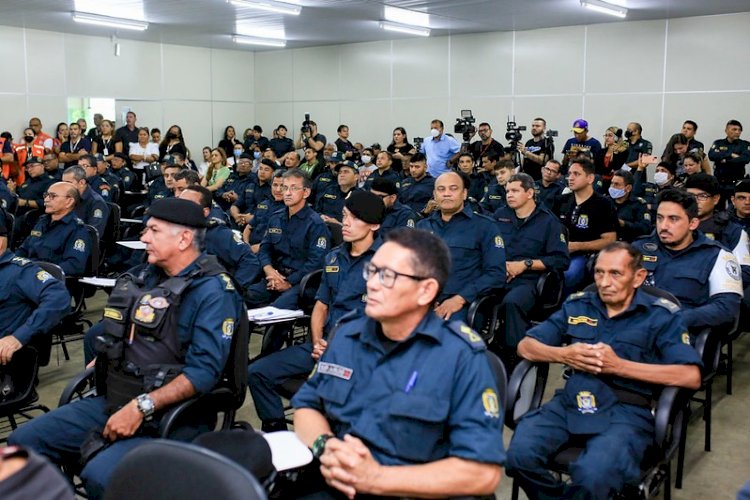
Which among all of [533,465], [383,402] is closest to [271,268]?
[533,465]

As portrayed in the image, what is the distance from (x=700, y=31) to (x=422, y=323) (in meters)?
10.2

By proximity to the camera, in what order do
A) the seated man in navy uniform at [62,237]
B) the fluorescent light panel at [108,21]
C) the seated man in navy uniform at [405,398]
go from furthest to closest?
1. the fluorescent light panel at [108,21]
2. the seated man in navy uniform at [62,237]
3. the seated man in navy uniform at [405,398]

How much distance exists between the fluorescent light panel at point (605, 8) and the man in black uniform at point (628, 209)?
410 cm

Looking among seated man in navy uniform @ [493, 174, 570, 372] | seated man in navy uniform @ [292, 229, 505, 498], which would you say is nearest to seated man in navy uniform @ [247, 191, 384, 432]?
seated man in navy uniform @ [493, 174, 570, 372]

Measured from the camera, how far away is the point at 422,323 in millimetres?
1994

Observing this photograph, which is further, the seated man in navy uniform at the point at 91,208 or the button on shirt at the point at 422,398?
the seated man in navy uniform at the point at 91,208

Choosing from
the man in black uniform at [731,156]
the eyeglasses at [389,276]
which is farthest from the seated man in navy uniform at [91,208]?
the man in black uniform at [731,156]

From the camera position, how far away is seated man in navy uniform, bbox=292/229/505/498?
1.82 meters

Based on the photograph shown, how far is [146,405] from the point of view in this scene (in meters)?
2.42

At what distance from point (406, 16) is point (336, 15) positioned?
40.6 inches

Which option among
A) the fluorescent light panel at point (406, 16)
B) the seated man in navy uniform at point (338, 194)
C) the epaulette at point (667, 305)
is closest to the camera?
the epaulette at point (667, 305)

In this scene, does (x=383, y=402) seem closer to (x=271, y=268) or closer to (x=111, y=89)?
(x=271, y=268)

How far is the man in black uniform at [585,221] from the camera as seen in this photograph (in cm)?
508

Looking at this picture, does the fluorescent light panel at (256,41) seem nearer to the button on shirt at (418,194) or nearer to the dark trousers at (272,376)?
the button on shirt at (418,194)
